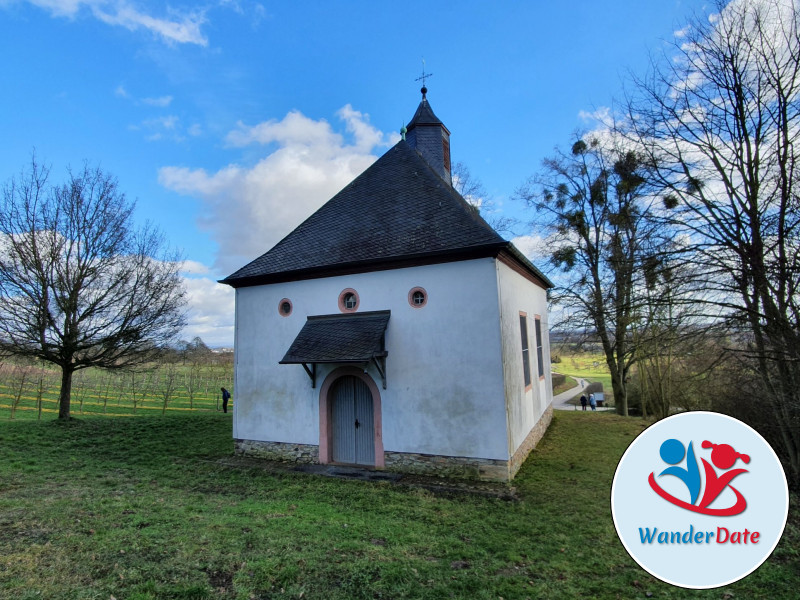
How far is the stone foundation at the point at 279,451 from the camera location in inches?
377

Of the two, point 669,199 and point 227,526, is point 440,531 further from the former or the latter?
point 669,199

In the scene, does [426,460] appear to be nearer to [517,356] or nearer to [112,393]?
[517,356]

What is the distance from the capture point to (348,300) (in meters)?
9.58

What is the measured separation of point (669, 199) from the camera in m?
8.02

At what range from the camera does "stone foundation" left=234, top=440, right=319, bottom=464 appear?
9.59 metres

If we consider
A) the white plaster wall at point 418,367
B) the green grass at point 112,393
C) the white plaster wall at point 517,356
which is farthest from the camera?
the green grass at point 112,393

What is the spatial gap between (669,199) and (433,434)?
6.47 m

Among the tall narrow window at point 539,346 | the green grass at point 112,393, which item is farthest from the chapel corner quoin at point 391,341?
the green grass at point 112,393

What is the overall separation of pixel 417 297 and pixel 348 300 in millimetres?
1716

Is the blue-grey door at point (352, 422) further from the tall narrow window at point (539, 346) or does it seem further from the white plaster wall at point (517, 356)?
the tall narrow window at point (539, 346)

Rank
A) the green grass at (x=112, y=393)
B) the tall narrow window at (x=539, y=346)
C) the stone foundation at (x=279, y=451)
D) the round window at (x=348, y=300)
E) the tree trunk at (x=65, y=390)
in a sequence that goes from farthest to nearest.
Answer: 1. the green grass at (x=112, y=393)
2. the tree trunk at (x=65, y=390)
3. the tall narrow window at (x=539, y=346)
4. the stone foundation at (x=279, y=451)
5. the round window at (x=348, y=300)

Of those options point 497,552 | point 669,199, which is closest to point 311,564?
point 497,552

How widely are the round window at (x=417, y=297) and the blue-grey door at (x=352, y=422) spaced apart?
218 centimetres

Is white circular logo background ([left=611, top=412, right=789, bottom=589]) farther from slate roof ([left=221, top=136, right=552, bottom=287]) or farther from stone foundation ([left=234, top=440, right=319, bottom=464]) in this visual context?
stone foundation ([left=234, top=440, right=319, bottom=464])
